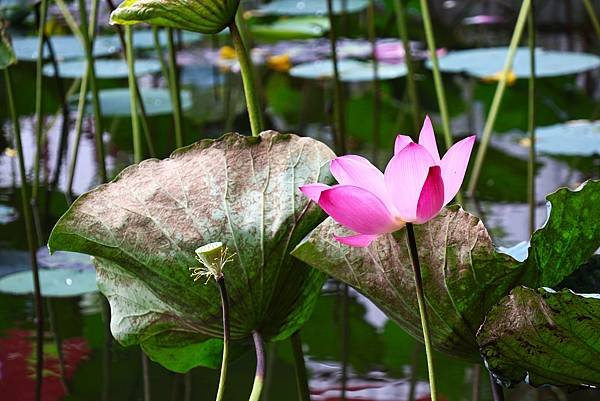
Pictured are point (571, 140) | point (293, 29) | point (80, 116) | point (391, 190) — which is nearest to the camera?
point (391, 190)

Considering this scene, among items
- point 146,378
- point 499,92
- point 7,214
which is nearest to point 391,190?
point 146,378

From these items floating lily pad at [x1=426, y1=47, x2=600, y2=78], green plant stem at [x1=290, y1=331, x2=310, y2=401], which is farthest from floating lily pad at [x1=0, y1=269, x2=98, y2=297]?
floating lily pad at [x1=426, y1=47, x2=600, y2=78]

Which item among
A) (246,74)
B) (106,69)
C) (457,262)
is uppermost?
(246,74)

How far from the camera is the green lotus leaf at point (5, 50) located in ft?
3.10

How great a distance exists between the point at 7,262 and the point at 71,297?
0.49ft

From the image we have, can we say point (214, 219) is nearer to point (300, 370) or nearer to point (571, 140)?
point (300, 370)

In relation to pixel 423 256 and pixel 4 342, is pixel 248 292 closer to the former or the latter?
pixel 423 256

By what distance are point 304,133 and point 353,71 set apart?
Result: 0.43 metres

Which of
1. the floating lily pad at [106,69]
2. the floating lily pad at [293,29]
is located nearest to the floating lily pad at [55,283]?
the floating lily pad at [106,69]

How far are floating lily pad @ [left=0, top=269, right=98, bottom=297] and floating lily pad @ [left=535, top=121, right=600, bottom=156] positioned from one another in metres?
0.78

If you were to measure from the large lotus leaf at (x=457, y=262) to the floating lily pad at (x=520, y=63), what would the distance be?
157cm

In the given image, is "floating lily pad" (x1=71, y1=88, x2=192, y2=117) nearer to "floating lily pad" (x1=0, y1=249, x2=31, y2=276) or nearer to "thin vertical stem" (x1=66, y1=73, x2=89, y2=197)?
"thin vertical stem" (x1=66, y1=73, x2=89, y2=197)

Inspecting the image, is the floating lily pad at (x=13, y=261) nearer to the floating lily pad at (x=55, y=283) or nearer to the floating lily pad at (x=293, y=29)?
the floating lily pad at (x=55, y=283)

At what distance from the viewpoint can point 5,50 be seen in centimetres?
95
